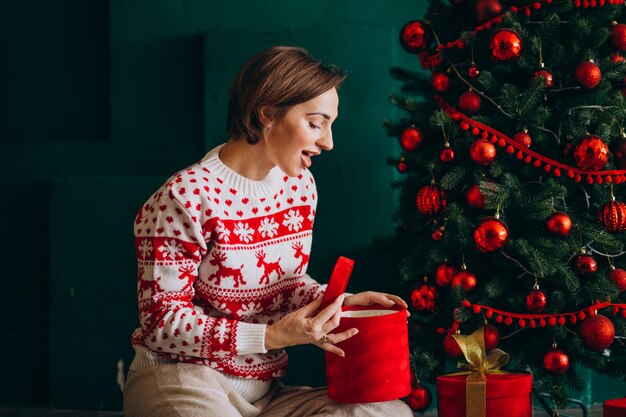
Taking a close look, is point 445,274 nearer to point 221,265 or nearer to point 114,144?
point 221,265

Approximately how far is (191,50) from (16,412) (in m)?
1.32

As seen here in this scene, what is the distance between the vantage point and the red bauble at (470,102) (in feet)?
5.83

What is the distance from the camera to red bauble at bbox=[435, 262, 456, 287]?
1.80 m

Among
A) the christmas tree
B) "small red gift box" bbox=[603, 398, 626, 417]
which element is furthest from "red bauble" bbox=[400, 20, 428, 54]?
"small red gift box" bbox=[603, 398, 626, 417]

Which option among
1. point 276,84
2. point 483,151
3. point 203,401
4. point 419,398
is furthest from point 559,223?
point 203,401

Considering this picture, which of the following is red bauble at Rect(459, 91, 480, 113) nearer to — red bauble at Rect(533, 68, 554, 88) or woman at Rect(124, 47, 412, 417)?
red bauble at Rect(533, 68, 554, 88)

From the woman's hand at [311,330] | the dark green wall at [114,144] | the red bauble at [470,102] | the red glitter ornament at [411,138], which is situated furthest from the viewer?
the dark green wall at [114,144]

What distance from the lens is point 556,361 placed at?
1721mm

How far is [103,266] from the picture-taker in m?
2.46

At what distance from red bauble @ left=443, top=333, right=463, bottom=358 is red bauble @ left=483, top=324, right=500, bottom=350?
65 millimetres

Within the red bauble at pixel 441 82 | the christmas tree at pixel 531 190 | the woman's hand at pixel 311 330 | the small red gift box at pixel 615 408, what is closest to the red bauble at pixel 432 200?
the christmas tree at pixel 531 190

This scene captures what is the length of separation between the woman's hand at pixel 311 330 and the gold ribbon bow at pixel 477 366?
0.31 meters

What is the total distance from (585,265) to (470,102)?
45cm

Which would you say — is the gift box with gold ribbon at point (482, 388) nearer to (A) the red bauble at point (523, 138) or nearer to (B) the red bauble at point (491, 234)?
(B) the red bauble at point (491, 234)
